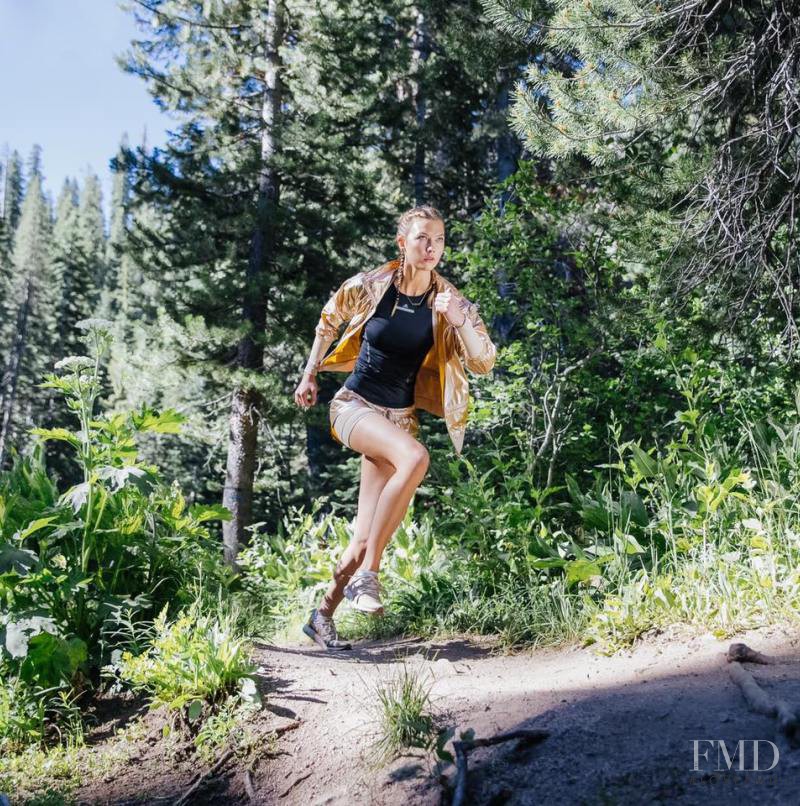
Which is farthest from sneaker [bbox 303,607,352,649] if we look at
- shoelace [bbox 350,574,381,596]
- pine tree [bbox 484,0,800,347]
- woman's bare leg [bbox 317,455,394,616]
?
pine tree [bbox 484,0,800,347]

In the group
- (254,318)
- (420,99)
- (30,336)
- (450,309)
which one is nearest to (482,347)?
(450,309)

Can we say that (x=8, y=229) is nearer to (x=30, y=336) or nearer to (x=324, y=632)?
(x=30, y=336)

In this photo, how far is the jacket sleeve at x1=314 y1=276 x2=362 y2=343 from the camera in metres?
4.33

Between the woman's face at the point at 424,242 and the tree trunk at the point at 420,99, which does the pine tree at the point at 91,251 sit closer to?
the tree trunk at the point at 420,99

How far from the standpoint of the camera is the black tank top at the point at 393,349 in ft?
13.8


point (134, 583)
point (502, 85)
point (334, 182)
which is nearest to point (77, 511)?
point (134, 583)

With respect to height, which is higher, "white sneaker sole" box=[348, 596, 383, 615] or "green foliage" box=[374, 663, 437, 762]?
"white sneaker sole" box=[348, 596, 383, 615]

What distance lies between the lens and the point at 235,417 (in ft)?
34.2

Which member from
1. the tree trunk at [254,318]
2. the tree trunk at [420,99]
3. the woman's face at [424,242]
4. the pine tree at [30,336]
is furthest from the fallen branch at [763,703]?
the pine tree at [30,336]

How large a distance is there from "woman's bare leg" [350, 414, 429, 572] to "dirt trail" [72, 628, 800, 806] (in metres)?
0.70

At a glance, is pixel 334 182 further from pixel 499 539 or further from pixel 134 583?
pixel 134 583

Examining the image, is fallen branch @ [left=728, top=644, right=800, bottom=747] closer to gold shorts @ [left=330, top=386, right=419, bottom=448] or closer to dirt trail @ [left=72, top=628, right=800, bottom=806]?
dirt trail @ [left=72, top=628, right=800, bottom=806]

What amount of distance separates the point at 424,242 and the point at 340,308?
2.23 feet

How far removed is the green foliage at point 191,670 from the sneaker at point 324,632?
1.08 meters
